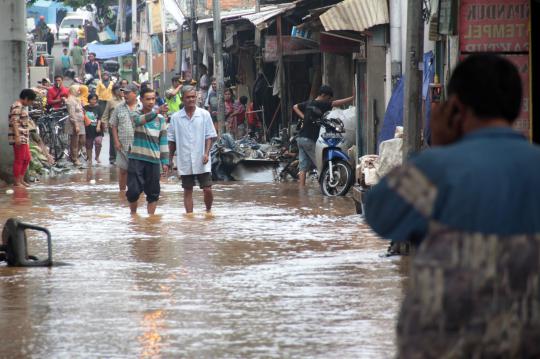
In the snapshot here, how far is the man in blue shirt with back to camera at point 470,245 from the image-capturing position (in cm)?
356

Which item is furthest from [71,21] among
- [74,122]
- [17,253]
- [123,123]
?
[17,253]

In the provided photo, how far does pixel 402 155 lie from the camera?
12.9 meters

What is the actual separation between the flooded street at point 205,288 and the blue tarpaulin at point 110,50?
45.7 meters

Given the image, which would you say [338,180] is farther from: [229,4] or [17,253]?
[229,4]

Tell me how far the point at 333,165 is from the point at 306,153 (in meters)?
1.97

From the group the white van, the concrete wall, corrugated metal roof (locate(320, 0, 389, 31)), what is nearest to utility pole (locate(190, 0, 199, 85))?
the concrete wall

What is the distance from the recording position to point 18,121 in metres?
21.6

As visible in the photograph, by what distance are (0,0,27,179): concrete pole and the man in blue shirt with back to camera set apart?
64.7 ft

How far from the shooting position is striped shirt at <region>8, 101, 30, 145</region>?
70.9 feet

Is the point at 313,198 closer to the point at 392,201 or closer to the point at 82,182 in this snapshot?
the point at 82,182

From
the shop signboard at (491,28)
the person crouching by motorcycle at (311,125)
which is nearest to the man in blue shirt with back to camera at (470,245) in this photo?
the shop signboard at (491,28)

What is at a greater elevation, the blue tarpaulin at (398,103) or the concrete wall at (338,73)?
the concrete wall at (338,73)

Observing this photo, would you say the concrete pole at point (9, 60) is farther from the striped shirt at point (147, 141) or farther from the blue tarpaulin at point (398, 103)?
the blue tarpaulin at point (398, 103)

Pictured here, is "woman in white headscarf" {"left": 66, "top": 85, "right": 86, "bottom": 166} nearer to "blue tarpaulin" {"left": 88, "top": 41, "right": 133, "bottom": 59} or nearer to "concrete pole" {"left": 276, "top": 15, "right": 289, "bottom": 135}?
"concrete pole" {"left": 276, "top": 15, "right": 289, "bottom": 135}
